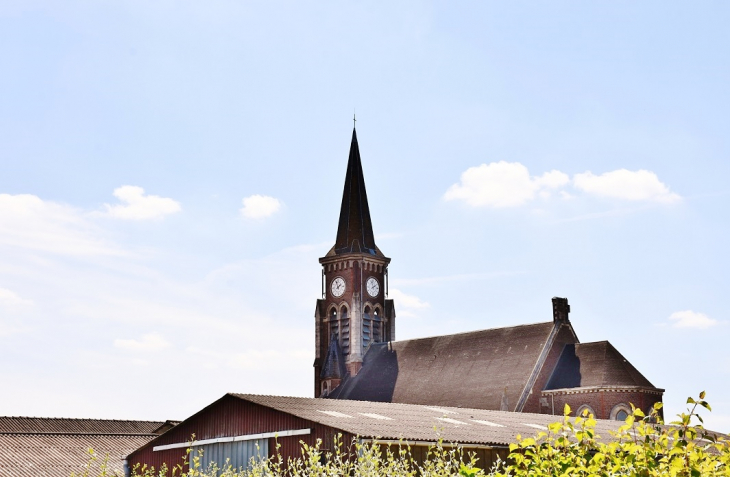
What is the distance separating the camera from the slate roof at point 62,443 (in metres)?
37.1

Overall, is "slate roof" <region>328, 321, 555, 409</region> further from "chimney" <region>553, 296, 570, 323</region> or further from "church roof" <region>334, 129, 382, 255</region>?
"church roof" <region>334, 129, 382, 255</region>

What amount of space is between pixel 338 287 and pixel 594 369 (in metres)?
22.0

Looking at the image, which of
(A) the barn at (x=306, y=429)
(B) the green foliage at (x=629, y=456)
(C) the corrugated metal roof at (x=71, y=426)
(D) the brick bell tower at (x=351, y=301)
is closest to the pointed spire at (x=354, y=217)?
(D) the brick bell tower at (x=351, y=301)

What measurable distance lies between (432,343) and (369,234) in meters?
13.3

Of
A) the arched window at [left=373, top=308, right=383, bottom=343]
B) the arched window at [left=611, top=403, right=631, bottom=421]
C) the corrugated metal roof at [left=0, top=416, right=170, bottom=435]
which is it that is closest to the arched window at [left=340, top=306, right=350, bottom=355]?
the arched window at [left=373, top=308, right=383, bottom=343]

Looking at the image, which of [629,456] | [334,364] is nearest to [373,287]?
[334,364]

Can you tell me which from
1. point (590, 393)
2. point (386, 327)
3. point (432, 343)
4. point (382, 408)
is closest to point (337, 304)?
point (386, 327)

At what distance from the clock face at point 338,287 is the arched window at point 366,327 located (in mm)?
2229

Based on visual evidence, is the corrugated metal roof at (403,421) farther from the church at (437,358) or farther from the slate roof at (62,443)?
the church at (437,358)

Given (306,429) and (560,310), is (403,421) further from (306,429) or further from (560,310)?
(560,310)

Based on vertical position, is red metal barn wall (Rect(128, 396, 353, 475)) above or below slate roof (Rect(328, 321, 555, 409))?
below

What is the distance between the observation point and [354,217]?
213ft

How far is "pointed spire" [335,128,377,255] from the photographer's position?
63969 mm

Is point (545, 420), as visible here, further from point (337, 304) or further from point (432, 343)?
point (337, 304)
